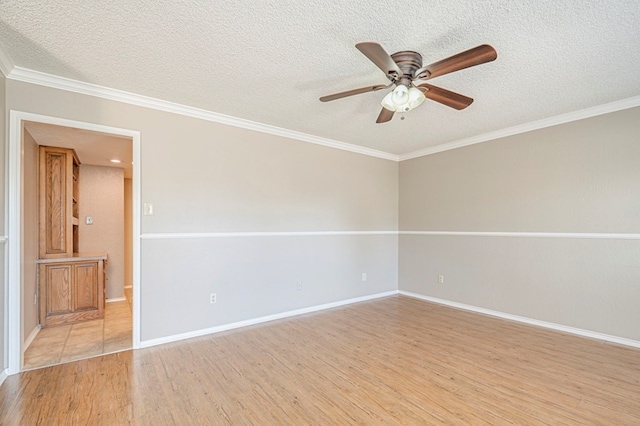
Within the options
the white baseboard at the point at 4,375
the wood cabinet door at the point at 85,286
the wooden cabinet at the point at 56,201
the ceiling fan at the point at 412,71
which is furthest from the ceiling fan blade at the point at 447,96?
the wood cabinet door at the point at 85,286

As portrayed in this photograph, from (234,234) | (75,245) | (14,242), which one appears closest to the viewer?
(14,242)

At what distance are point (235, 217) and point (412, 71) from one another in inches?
100

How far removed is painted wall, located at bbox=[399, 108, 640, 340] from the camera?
10.5 ft

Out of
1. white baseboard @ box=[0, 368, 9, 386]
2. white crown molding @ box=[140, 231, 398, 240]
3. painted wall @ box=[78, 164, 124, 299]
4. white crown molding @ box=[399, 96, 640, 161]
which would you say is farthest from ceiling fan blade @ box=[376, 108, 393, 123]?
painted wall @ box=[78, 164, 124, 299]

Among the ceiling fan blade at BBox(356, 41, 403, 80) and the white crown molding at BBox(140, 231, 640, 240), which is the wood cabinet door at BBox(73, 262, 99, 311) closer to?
the white crown molding at BBox(140, 231, 640, 240)

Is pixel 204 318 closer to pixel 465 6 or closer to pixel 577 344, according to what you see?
pixel 465 6

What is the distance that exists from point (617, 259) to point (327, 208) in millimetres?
3455

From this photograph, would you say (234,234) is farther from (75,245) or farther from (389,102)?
(75,245)

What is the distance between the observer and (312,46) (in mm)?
2180

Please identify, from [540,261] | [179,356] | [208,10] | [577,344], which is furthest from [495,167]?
[179,356]

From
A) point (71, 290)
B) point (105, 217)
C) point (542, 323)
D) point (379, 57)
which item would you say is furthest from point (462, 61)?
point (105, 217)

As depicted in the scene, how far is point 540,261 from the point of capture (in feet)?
12.3

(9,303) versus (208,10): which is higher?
(208,10)

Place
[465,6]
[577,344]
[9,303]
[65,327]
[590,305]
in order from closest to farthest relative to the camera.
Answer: [465,6] < [9,303] < [577,344] < [590,305] < [65,327]
